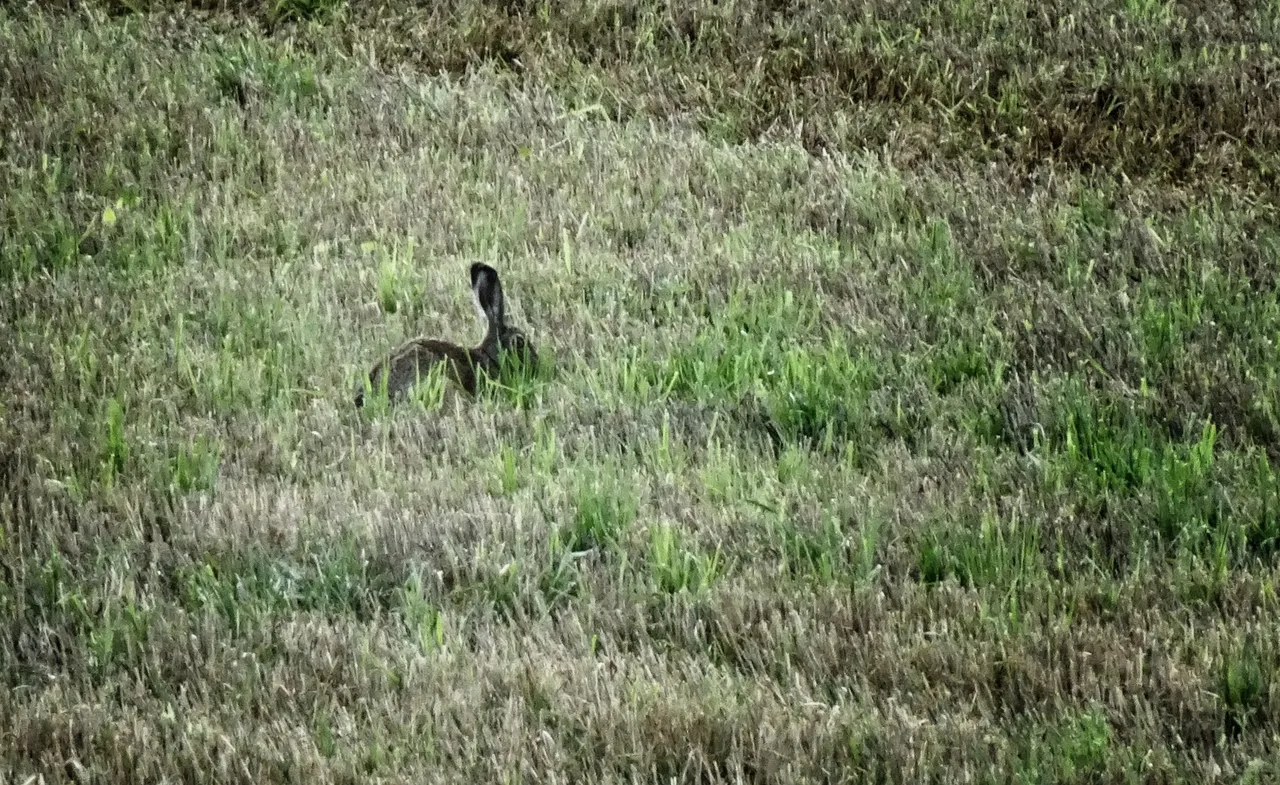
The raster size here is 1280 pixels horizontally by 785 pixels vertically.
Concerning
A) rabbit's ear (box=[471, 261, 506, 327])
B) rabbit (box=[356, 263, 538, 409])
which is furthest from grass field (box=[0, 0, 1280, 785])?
rabbit's ear (box=[471, 261, 506, 327])

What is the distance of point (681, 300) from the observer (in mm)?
6734

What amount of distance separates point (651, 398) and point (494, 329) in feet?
2.20

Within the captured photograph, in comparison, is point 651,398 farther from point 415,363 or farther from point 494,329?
point 415,363

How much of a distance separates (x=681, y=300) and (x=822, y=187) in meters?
1.77

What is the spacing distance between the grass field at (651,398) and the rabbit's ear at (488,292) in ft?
1.03

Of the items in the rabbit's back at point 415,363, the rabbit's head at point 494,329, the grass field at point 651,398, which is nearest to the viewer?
the grass field at point 651,398

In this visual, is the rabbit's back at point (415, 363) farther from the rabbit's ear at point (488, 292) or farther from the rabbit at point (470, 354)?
the rabbit's ear at point (488, 292)

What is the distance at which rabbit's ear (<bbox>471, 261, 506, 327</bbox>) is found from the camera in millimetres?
5863

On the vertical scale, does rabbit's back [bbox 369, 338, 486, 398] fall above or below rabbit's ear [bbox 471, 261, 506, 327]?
below

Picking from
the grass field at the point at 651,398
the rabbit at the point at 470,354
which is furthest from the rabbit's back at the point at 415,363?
the grass field at the point at 651,398

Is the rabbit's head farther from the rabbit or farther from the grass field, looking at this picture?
the grass field

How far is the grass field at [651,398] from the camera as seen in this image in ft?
11.9

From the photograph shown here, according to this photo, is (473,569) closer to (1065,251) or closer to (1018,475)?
(1018,475)

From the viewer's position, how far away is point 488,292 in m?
5.90
